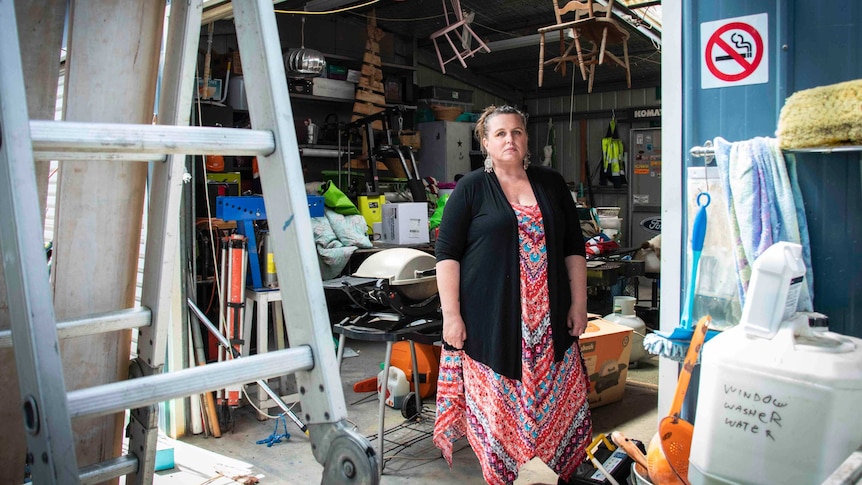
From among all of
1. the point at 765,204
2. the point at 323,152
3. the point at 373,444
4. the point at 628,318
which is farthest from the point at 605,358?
the point at 323,152

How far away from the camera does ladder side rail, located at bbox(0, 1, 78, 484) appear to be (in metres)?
0.91

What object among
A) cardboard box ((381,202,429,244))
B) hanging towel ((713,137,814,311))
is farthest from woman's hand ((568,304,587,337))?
cardboard box ((381,202,429,244))

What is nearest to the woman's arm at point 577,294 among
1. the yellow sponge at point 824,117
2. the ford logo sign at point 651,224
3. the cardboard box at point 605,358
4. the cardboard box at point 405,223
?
the yellow sponge at point 824,117

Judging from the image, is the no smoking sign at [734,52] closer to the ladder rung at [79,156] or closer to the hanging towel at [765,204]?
the hanging towel at [765,204]

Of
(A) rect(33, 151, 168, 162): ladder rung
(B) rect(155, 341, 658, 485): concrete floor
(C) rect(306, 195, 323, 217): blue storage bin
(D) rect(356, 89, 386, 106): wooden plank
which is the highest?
(D) rect(356, 89, 386, 106): wooden plank

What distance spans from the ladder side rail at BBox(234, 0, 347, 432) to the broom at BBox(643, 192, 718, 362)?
128 cm

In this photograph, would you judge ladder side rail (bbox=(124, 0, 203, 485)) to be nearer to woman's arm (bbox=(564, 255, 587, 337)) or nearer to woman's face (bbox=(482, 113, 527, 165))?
woman's face (bbox=(482, 113, 527, 165))

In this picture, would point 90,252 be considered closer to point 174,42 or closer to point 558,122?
point 174,42

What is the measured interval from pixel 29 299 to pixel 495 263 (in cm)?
195

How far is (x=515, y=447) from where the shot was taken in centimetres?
275

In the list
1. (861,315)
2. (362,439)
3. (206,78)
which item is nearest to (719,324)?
(861,315)

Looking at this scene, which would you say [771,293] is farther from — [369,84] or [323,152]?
[369,84]

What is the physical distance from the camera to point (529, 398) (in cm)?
270

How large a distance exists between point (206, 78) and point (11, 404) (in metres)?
4.51
